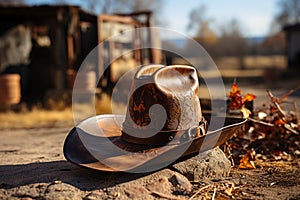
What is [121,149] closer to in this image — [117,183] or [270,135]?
[117,183]

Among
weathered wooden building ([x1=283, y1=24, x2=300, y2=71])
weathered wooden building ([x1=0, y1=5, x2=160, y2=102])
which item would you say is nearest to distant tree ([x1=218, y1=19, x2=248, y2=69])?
weathered wooden building ([x1=283, y1=24, x2=300, y2=71])

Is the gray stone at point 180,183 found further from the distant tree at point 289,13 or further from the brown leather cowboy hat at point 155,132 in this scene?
the distant tree at point 289,13

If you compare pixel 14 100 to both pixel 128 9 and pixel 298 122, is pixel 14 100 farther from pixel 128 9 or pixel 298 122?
pixel 128 9

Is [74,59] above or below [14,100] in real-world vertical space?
above

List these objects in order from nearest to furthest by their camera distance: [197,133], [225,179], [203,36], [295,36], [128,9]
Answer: [197,133] < [225,179] < [295,36] < [128,9] < [203,36]

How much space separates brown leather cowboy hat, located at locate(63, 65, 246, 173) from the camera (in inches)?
148

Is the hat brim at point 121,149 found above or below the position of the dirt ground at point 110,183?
above

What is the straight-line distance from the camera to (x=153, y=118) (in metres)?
3.95

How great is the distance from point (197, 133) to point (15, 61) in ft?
34.6

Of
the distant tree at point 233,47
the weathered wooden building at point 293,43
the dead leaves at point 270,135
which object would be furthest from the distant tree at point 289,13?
the dead leaves at point 270,135

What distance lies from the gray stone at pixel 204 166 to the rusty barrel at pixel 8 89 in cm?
822

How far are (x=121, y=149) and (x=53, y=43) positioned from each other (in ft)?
28.8

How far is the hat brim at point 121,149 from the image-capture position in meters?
3.70

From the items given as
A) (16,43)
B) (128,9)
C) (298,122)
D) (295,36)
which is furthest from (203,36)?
(298,122)
